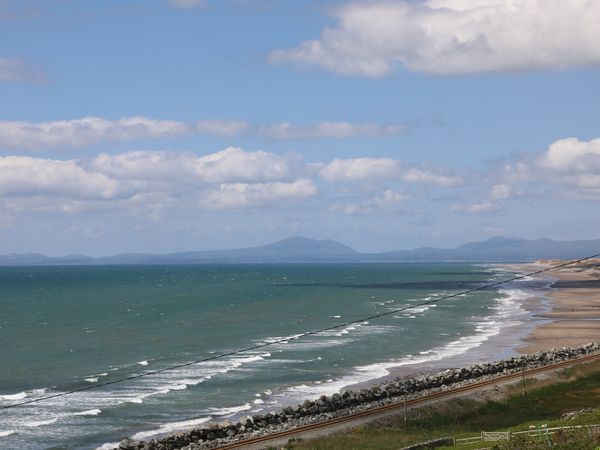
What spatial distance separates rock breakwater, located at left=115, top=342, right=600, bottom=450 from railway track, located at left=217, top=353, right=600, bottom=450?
665mm

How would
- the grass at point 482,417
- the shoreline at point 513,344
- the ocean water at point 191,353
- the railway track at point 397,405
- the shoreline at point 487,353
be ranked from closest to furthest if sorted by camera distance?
the grass at point 482,417, the railway track at point 397,405, the ocean water at point 191,353, the shoreline at point 487,353, the shoreline at point 513,344

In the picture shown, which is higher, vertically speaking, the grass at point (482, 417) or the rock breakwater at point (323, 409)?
the rock breakwater at point (323, 409)

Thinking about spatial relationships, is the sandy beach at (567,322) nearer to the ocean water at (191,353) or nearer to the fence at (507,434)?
the ocean water at (191,353)

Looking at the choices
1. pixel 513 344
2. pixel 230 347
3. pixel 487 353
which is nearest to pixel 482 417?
pixel 487 353

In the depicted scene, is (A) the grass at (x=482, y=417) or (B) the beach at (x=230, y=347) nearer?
(A) the grass at (x=482, y=417)

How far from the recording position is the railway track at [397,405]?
35875 mm

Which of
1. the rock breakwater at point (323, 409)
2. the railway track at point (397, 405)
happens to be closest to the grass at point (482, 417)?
the railway track at point (397, 405)

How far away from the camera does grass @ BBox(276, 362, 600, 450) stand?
1382 inches

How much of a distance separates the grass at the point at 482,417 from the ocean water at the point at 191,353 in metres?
9.02

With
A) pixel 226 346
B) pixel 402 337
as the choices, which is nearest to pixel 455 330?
pixel 402 337

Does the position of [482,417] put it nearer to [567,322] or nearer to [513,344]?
[513,344]

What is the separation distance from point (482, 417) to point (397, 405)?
4.60 metres

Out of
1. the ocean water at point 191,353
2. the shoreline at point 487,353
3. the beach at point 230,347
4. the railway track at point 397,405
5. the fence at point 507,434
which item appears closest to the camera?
the fence at point 507,434

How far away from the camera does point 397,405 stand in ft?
139
